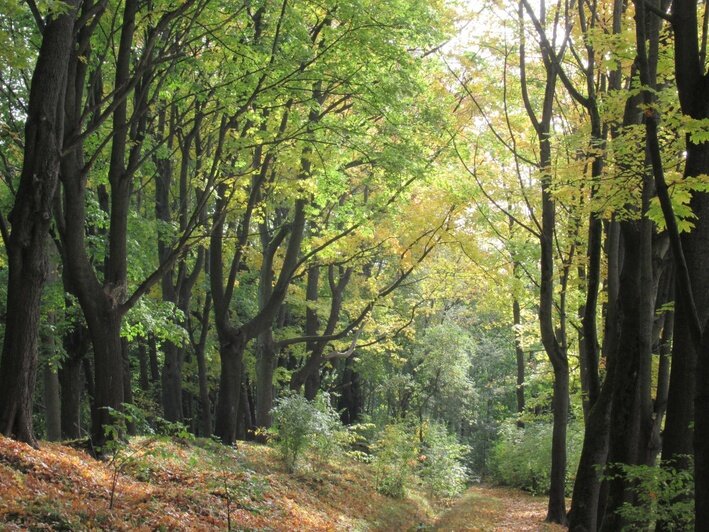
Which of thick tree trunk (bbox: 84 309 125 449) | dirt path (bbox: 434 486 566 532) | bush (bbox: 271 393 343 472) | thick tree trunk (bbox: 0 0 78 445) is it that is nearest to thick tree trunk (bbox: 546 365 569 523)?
dirt path (bbox: 434 486 566 532)

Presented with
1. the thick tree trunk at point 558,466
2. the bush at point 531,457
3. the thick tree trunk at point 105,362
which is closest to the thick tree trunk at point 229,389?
the thick tree trunk at point 105,362

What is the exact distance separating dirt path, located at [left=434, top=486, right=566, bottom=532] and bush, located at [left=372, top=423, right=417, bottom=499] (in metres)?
1.30

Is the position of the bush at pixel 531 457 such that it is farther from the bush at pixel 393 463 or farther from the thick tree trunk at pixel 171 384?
the thick tree trunk at pixel 171 384

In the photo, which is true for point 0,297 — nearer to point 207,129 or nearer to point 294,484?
point 207,129

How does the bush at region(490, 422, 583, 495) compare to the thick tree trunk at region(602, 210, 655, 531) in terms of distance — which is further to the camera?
the bush at region(490, 422, 583, 495)

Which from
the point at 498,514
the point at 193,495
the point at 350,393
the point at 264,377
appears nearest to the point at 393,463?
the point at 498,514

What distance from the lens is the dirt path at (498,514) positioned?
13.6 meters

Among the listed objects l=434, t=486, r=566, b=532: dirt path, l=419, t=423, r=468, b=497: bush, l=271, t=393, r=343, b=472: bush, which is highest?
l=271, t=393, r=343, b=472: bush

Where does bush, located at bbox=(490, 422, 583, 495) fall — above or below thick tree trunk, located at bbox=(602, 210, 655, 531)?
below

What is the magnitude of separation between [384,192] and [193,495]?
27.3 ft

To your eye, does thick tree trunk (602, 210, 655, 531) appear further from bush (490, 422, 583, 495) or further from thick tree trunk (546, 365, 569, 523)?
bush (490, 422, 583, 495)

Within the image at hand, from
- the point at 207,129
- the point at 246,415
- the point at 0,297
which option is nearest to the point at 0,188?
the point at 0,297

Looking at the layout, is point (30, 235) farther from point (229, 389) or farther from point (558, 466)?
point (558, 466)

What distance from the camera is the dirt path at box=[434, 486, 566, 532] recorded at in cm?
1363
